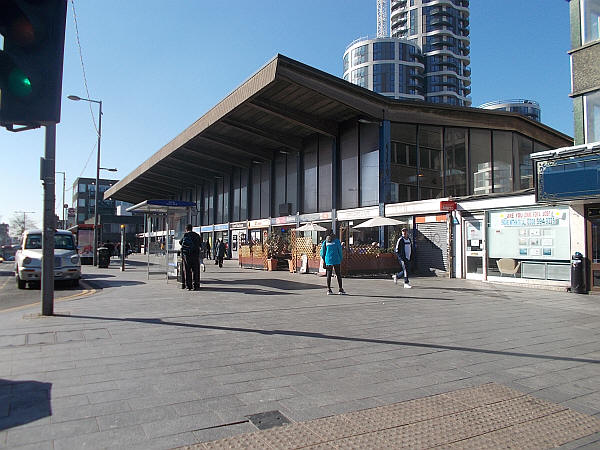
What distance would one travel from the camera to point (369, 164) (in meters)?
22.6

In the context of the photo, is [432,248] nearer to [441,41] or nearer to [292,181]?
[292,181]

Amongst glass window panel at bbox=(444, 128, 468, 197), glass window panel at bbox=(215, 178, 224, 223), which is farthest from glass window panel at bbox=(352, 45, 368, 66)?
glass window panel at bbox=(444, 128, 468, 197)

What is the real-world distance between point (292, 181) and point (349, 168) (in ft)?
18.6

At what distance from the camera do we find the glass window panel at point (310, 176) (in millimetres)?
26312

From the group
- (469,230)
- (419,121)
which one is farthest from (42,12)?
(419,121)

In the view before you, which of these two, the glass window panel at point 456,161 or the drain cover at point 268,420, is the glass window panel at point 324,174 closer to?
the glass window panel at point 456,161

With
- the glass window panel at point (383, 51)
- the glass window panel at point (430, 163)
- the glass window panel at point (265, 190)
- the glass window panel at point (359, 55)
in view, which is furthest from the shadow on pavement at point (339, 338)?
the glass window panel at point (359, 55)

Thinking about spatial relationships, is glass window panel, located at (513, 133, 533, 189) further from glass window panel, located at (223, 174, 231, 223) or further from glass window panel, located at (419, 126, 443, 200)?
glass window panel, located at (223, 174, 231, 223)

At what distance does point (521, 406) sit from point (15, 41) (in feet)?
17.6

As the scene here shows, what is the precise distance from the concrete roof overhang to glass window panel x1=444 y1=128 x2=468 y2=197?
0.65m

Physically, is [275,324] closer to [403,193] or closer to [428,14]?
[403,193]

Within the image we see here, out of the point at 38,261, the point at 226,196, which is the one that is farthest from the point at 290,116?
the point at 226,196

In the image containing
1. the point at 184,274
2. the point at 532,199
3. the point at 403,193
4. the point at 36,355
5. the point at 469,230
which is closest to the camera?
the point at 36,355

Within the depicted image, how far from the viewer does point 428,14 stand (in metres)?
Answer: 97.2
